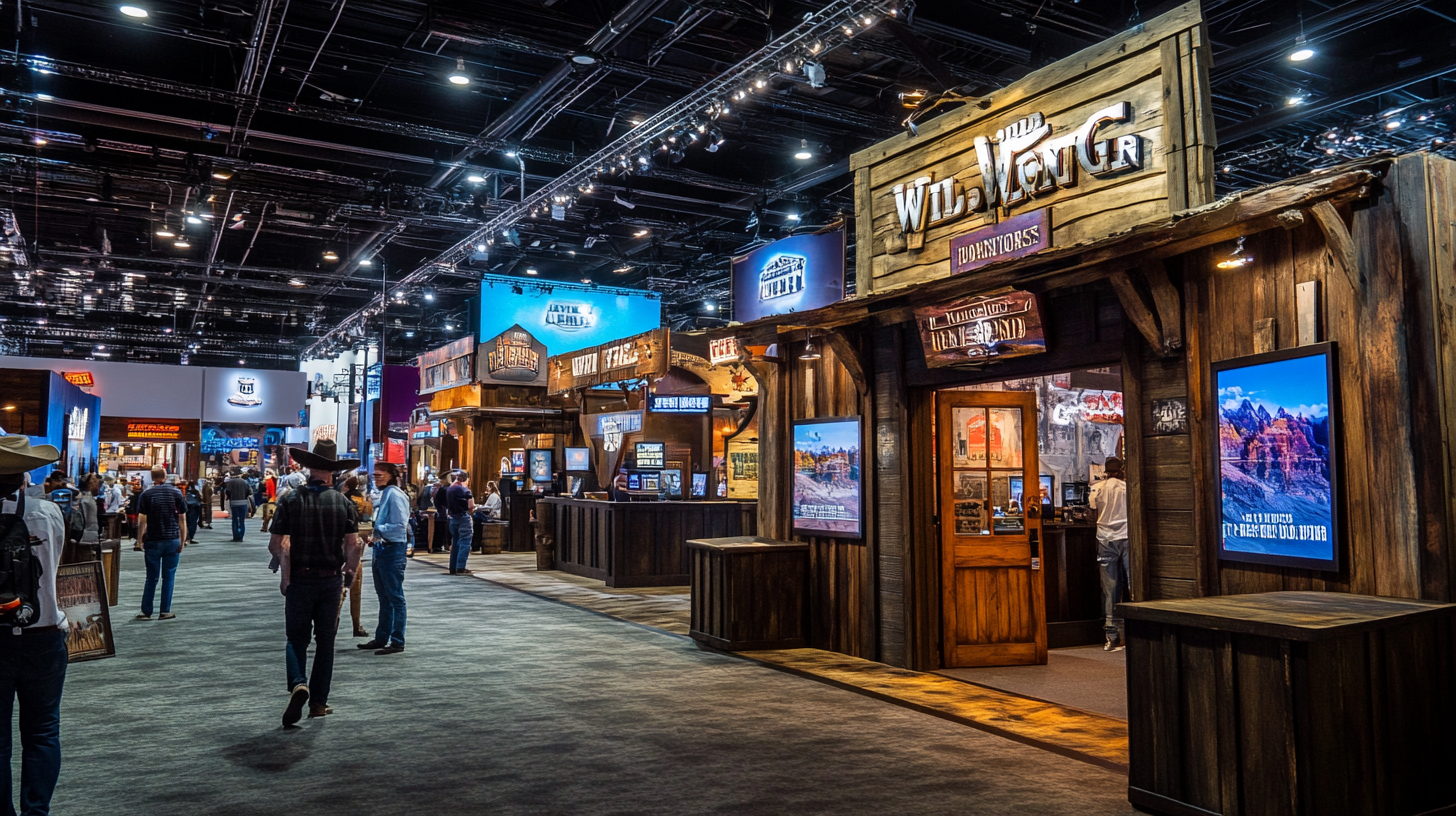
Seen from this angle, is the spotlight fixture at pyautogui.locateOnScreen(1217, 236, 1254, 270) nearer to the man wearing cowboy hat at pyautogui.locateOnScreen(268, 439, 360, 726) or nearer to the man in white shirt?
the man in white shirt

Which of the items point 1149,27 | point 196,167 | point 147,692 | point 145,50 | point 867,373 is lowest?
point 147,692

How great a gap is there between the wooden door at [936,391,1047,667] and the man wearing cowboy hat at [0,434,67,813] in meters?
6.15

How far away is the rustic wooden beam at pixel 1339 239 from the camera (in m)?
4.62

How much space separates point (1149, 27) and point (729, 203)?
41.1 feet

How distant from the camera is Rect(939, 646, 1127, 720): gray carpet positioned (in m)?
6.72

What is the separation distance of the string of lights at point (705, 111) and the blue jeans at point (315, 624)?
7.41m

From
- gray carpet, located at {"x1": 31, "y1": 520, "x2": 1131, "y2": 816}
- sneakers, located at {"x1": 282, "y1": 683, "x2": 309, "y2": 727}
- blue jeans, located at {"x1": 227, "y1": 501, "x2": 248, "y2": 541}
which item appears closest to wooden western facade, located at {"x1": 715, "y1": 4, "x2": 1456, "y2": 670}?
gray carpet, located at {"x1": 31, "y1": 520, "x2": 1131, "y2": 816}

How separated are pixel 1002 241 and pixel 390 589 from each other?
236 inches

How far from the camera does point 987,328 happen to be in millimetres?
6891

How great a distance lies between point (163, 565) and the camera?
414 inches

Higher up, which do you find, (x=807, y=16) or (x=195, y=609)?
(x=807, y=16)

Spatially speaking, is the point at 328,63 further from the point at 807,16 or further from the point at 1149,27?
the point at 1149,27

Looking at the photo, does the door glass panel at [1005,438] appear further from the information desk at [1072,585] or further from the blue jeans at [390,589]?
the blue jeans at [390,589]

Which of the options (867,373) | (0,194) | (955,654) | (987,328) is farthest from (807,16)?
(0,194)
